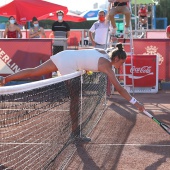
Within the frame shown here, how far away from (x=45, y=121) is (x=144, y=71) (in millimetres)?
7991

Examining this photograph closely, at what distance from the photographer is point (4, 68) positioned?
1542 cm

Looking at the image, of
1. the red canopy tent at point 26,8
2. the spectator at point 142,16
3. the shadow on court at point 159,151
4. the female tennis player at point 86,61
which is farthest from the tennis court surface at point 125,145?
the spectator at point 142,16

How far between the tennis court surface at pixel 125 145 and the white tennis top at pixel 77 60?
1208mm

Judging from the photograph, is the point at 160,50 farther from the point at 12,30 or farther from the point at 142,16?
the point at 142,16

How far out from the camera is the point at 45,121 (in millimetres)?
7469

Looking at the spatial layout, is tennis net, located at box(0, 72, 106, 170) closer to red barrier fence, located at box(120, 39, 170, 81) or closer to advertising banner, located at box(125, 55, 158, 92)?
advertising banner, located at box(125, 55, 158, 92)

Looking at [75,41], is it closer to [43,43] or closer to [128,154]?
[43,43]

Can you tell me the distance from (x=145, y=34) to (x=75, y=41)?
5270 millimetres

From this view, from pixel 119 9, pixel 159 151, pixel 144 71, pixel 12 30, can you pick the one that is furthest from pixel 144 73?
pixel 159 151

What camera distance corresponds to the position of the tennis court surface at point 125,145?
23.6ft

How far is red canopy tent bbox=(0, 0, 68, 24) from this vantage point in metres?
19.9

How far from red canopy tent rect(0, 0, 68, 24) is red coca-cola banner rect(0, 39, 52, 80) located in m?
4.64

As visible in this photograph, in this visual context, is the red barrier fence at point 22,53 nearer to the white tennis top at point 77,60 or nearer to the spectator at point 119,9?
the spectator at point 119,9

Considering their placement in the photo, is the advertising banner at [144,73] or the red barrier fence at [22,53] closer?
the advertising banner at [144,73]
